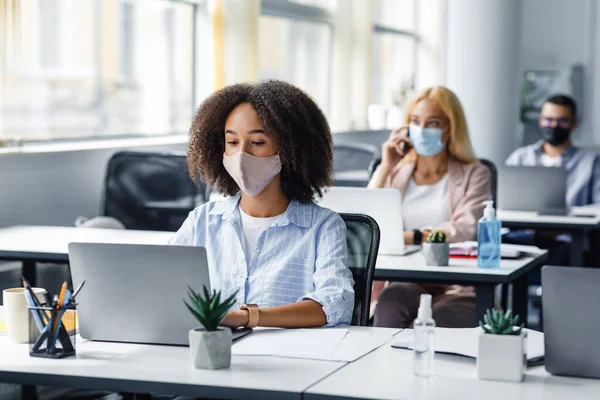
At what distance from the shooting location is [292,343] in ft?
7.00

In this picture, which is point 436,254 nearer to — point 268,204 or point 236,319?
point 268,204

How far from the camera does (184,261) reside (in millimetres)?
2004

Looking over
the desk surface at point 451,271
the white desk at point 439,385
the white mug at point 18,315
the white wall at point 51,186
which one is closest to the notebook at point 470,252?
the desk surface at point 451,271

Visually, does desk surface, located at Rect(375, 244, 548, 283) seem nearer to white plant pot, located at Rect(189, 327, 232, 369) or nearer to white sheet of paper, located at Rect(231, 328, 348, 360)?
white sheet of paper, located at Rect(231, 328, 348, 360)

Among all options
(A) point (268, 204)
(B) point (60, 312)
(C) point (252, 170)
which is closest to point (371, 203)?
(A) point (268, 204)

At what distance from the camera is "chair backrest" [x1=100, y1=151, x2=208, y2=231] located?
4715 mm

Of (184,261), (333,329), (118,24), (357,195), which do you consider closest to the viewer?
(184,261)

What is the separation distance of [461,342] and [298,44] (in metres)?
5.97

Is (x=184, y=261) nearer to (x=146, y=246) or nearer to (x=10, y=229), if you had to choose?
(x=146, y=246)

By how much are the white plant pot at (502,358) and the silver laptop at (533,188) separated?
3348 mm

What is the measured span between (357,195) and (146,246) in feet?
5.08

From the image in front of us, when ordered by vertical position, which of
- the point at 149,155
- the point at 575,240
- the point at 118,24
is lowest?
the point at 575,240

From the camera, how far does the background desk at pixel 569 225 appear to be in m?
4.67

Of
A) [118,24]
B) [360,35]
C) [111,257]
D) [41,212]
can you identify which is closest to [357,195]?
[111,257]
